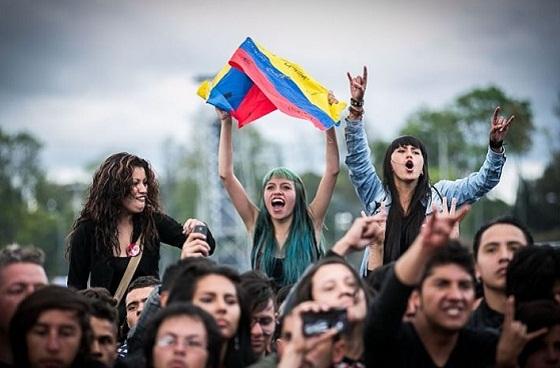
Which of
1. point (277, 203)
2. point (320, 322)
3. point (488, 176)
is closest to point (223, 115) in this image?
point (277, 203)

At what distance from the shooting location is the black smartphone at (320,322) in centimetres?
576

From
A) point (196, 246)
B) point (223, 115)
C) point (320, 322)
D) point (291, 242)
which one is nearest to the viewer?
point (320, 322)

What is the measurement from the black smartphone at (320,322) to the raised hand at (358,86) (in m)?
3.14

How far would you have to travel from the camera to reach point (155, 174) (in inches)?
358

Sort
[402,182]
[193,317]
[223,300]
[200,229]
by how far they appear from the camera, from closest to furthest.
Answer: [193,317] → [223,300] → [200,229] → [402,182]

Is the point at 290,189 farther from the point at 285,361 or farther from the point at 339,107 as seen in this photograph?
the point at 285,361

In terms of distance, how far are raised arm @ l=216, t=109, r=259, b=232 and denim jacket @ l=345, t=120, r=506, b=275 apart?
0.76 metres

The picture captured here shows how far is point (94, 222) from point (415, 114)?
8497cm

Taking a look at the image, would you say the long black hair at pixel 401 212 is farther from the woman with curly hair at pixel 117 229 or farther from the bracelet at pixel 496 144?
the woman with curly hair at pixel 117 229

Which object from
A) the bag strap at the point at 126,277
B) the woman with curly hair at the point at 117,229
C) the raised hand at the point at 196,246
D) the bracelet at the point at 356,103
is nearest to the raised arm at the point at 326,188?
the bracelet at the point at 356,103

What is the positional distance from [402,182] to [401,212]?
23 cm

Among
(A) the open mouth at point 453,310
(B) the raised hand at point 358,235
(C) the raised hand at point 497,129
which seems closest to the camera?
(A) the open mouth at point 453,310

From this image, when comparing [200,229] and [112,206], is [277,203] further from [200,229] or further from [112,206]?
[112,206]

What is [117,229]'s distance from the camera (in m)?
8.84
